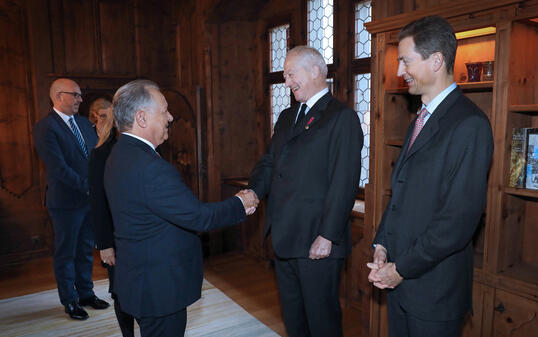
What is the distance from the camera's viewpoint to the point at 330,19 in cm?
385

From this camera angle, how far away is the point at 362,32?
3588 mm

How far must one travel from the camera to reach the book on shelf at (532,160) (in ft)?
6.86

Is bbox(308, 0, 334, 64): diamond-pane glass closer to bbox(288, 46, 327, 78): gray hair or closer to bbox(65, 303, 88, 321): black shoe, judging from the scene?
bbox(288, 46, 327, 78): gray hair

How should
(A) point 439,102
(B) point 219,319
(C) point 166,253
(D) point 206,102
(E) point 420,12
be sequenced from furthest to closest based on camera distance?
(D) point 206,102 → (B) point 219,319 → (E) point 420,12 → (C) point 166,253 → (A) point 439,102

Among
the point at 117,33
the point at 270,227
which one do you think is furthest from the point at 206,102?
the point at 270,227

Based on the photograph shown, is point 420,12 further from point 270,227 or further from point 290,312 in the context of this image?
point 290,312

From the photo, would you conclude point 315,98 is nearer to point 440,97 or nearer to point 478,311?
point 440,97

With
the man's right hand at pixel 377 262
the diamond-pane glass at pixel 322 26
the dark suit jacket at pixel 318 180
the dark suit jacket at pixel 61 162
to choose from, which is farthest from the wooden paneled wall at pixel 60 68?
the man's right hand at pixel 377 262

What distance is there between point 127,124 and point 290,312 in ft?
4.27

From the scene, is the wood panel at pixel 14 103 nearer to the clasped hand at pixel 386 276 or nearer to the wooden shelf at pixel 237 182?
the wooden shelf at pixel 237 182

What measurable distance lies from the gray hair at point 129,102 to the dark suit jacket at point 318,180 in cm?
78

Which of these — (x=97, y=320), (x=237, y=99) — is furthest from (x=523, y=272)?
(x=237, y=99)

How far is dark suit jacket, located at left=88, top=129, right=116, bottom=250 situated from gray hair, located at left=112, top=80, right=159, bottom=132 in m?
0.66

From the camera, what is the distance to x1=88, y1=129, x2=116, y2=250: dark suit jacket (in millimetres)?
2410
